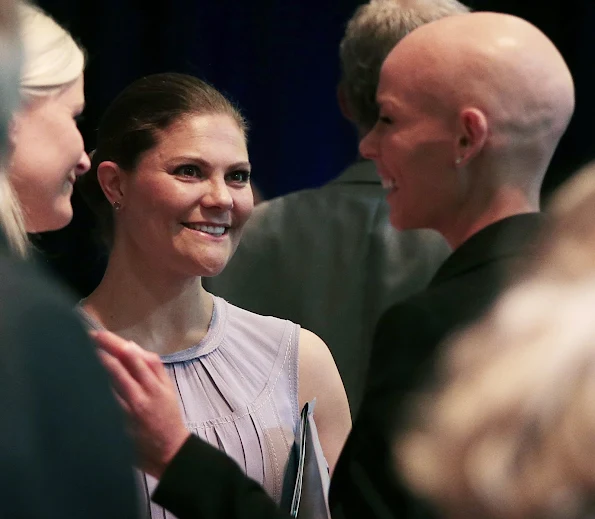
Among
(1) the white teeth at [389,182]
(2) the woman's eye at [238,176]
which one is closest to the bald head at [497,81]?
(1) the white teeth at [389,182]

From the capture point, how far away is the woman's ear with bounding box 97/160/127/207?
2.02 meters

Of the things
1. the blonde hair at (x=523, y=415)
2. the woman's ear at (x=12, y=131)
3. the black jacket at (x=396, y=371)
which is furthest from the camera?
the black jacket at (x=396, y=371)

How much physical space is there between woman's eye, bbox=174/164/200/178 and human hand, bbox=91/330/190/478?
671 millimetres

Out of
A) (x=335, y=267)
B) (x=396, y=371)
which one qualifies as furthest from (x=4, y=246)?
(x=335, y=267)

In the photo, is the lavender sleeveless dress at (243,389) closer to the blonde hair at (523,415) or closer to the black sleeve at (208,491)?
the black sleeve at (208,491)

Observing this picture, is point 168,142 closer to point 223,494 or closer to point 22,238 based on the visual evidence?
point 22,238

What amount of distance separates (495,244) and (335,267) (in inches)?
32.2

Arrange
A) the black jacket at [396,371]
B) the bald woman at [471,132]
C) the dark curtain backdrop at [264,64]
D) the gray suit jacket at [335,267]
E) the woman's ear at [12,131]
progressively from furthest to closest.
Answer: the dark curtain backdrop at [264,64] → the gray suit jacket at [335,267] → the bald woman at [471,132] → the black jacket at [396,371] → the woman's ear at [12,131]

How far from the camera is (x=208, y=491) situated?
1266 millimetres

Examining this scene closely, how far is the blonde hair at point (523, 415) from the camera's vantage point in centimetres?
79

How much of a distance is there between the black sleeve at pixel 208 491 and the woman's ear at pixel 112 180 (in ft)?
2.71

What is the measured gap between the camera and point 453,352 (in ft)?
2.77

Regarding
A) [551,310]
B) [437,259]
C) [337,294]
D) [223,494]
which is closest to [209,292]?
[337,294]

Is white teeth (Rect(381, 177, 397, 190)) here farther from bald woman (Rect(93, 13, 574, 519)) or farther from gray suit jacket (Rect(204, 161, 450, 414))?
gray suit jacket (Rect(204, 161, 450, 414))
